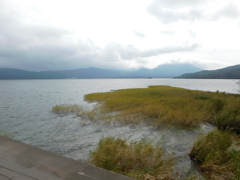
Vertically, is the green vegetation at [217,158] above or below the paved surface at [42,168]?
below

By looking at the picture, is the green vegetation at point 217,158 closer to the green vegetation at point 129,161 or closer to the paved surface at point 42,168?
the green vegetation at point 129,161

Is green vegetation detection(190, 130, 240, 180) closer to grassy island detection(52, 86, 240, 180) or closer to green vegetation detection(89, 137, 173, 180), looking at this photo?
grassy island detection(52, 86, 240, 180)

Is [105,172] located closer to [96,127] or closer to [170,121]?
[96,127]

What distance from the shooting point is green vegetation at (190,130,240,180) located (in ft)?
17.1

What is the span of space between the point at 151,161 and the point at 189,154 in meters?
2.80

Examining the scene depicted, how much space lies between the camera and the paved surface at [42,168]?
301cm

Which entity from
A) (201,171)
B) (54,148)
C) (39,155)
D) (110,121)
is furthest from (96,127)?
(39,155)

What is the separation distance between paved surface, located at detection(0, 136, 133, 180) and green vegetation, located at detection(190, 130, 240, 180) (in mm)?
3823

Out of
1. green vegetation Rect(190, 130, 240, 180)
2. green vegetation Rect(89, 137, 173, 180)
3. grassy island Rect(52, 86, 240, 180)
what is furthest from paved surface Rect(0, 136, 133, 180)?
green vegetation Rect(190, 130, 240, 180)

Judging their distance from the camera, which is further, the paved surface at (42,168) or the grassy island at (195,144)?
the grassy island at (195,144)

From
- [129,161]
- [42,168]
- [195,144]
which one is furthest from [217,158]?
[42,168]

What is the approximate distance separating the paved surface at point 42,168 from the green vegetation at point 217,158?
12.5ft

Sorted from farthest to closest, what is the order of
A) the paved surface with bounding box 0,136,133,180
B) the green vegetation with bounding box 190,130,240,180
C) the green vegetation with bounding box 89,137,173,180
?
1. the green vegetation with bounding box 89,137,173,180
2. the green vegetation with bounding box 190,130,240,180
3. the paved surface with bounding box 0,136,133,180

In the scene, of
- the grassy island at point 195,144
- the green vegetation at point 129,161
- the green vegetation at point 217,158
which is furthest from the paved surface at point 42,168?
A: the green vegetation at point 217,158
